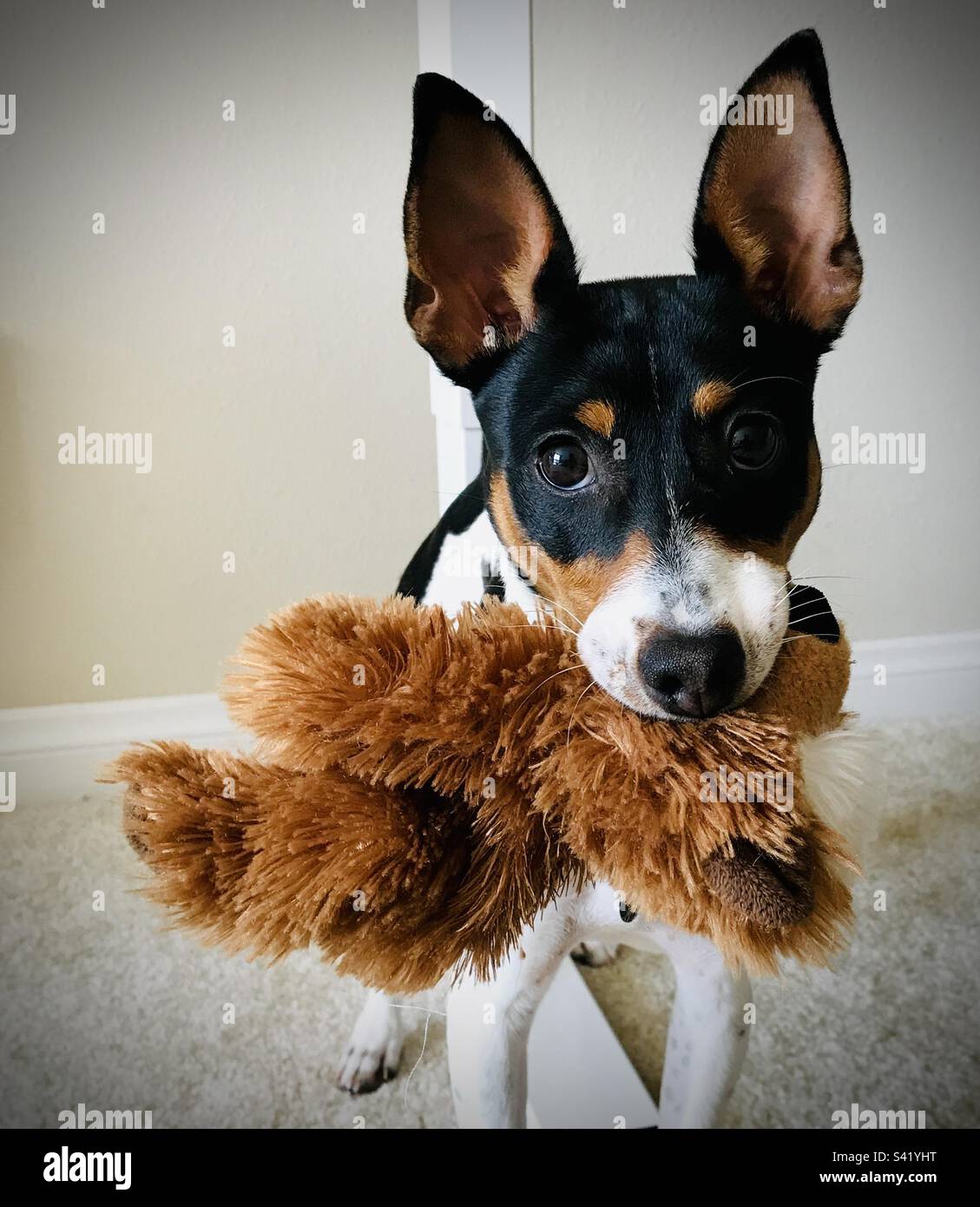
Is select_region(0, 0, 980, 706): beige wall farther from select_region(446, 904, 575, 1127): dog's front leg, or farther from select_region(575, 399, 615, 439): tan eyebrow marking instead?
select_region(446, 904, 575, 1127): dog's front leg

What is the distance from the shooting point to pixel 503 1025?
0.76 m

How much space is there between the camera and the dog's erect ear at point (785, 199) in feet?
2.44

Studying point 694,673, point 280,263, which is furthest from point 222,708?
point 694,673

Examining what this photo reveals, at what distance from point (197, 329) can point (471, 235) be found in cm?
97

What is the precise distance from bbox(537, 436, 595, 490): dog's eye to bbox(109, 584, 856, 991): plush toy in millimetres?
226

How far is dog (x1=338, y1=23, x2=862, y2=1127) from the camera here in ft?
2.21

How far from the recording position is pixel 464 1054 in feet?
2.55

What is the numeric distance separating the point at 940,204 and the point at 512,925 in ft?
6.01

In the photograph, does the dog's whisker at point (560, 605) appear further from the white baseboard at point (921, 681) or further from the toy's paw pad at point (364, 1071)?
the white baseboard at point (921, 681)

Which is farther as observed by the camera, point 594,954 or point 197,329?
point 197,329

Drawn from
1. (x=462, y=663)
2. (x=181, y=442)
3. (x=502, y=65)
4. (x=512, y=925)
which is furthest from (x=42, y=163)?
(x=512, y=925)

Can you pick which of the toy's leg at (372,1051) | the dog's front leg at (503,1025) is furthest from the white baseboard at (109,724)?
the dog's front leg at (503,1025)

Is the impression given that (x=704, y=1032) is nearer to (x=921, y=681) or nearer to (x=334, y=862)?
(x=334, y=862)
